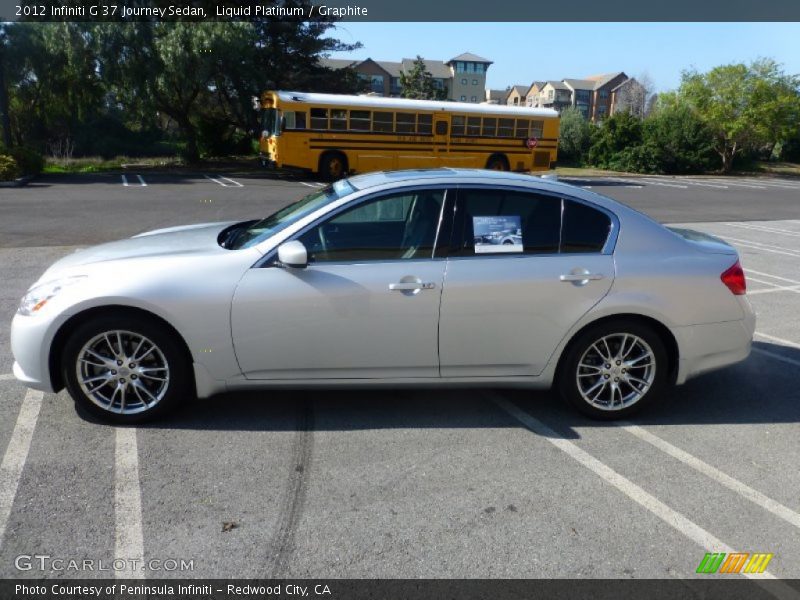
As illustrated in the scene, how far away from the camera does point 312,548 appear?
9.80ft

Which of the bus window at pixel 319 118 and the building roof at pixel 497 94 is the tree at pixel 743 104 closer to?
the bus window at pixel 319 118

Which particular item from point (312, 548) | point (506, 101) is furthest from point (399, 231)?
point (506, 101)

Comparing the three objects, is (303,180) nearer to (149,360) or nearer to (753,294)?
(753,294)

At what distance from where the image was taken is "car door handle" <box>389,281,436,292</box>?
402 cm

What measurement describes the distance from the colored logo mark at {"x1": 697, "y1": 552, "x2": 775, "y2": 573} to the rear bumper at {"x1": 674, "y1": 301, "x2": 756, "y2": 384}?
1.55 meters

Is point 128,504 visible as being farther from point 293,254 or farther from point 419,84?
point 419,84

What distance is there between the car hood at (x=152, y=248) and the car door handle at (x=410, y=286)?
111 cm

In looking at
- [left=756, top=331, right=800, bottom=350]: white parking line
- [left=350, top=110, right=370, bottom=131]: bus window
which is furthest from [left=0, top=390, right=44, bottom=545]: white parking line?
[left=350, top=110, right=370, bottom=131]: bus window

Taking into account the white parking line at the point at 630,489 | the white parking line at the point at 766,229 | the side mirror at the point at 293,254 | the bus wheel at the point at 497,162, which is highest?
the bus wheel at the point at 497,162

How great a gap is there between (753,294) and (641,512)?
18.9 ft

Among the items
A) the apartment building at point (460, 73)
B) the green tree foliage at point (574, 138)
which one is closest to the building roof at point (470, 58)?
the apartment building at point (460, 73)

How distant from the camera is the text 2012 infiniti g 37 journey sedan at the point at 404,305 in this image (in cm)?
396

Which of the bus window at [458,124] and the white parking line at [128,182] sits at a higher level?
the bus window at [458,124]

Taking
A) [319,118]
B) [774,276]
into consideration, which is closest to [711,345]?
[774,276]
